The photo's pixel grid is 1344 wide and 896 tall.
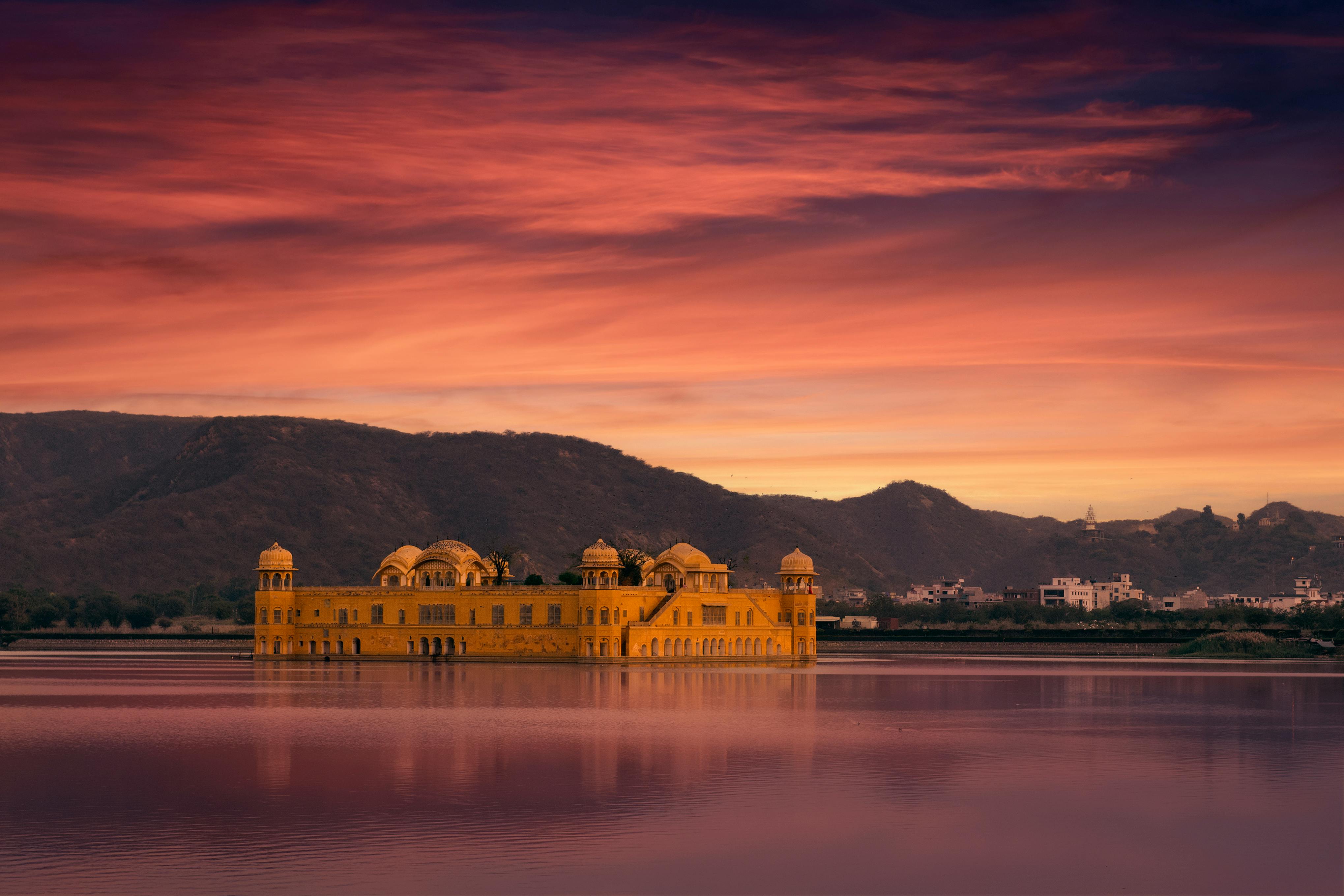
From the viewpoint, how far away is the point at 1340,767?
44906 mm

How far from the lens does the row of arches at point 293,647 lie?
417 feet

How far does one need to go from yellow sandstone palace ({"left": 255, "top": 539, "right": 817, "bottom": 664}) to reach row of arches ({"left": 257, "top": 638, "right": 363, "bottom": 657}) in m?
0.10

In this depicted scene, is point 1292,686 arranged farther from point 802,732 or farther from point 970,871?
point 970,871

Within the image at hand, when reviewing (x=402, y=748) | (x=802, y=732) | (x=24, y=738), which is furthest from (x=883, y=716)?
(x=24, y=738)

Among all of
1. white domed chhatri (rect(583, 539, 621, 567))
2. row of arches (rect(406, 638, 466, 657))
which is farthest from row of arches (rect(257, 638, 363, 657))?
white domed chhatri (rect(583, 539, 621, 567))

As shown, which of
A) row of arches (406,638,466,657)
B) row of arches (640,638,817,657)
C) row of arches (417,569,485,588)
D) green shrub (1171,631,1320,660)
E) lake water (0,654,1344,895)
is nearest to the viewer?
lake water (0,654,1344,895)

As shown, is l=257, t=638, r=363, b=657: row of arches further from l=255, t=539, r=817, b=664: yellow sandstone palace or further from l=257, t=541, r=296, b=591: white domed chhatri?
l=257, t=541, r=296, b=591: white domed chhatri

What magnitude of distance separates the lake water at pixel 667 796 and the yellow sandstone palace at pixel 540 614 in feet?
138

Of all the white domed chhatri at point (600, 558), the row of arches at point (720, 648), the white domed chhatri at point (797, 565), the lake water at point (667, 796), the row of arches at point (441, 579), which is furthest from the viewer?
the white domed chhatri at point (797, 565)

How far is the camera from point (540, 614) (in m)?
119

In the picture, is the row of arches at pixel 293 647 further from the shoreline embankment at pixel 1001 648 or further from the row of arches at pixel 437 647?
the shoreline embankment at pixel 1001 648

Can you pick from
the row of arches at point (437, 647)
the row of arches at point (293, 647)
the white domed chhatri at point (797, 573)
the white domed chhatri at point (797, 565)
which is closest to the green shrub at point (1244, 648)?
the white domed chhatri at point (797, 573)

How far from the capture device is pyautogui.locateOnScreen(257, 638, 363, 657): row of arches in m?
127

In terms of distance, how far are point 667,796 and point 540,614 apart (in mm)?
82433
